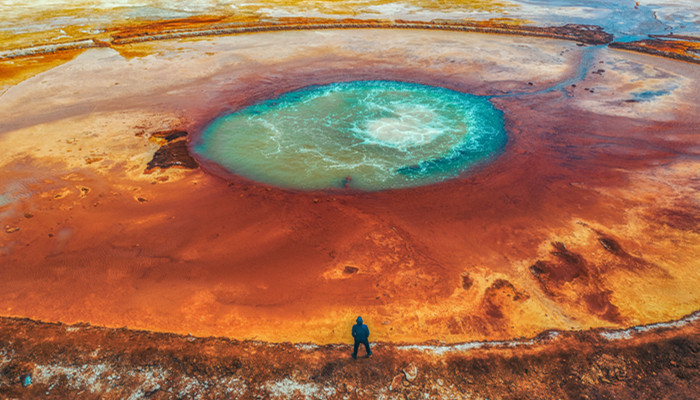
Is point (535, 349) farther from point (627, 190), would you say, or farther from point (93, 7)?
point (93, 7)

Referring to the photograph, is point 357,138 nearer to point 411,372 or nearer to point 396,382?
point 411,372

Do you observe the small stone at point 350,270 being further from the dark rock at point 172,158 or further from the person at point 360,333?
the dark rock at point 172,158

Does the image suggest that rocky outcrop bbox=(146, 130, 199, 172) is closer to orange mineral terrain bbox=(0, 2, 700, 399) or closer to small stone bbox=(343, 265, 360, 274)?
orange mineral terrain bbox=(0, 2, 700, 399)

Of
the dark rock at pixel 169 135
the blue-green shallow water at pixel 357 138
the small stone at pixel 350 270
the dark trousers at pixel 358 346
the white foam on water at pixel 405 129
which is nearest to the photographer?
the dark trousers at pixel 358 346

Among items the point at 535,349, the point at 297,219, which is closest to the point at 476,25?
the point at 297,219

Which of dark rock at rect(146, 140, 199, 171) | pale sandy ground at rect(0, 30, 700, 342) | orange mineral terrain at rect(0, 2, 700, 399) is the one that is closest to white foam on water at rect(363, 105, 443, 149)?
orange mineral terrain at rect(0, 2, 700, 399)

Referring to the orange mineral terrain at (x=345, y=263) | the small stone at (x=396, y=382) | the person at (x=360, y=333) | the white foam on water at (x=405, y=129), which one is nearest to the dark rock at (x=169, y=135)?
the orange mineral terrain at (x=345, y=263)

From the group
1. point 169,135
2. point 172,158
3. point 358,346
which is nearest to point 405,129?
point 172,158

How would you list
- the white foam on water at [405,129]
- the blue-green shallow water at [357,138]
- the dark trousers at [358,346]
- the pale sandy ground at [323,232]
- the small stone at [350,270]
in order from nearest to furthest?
the dark trousers at [358,346] < the pale sandy ground at [323,232] < the small stone at [350,270] < the blue-green shallow water at [357,138] < the white foam on water at [405,129]
